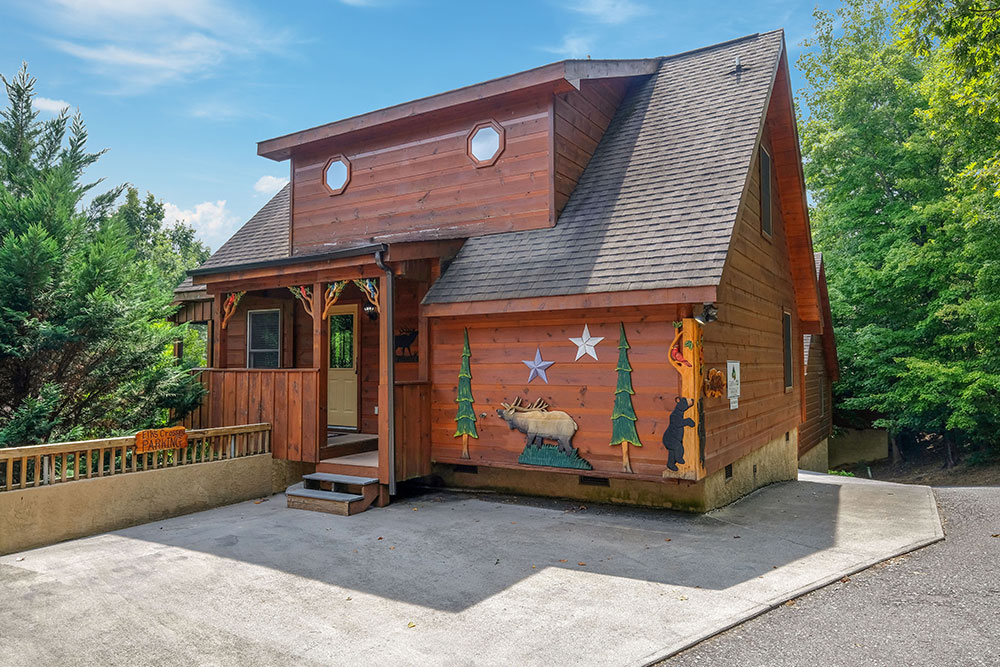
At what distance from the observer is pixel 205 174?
24.5 m

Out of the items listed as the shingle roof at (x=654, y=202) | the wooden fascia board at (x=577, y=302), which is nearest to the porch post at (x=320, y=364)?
the wooden fascia board at (x=577, y=302)

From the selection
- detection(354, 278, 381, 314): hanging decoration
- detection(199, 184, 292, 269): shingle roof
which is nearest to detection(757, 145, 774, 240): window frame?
detection(354, 278, 381, 314): hanging decoration

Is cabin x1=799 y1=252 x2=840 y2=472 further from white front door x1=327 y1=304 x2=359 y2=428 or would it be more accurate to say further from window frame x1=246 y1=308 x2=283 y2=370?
window frame x1=246 y1=308 x2=283 y2=370

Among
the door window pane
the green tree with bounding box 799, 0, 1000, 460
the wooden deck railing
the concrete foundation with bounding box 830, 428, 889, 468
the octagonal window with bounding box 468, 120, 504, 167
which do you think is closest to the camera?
the wooden deck railing

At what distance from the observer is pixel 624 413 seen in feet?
22.2

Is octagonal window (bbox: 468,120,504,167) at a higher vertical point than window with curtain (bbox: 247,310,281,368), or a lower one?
higher

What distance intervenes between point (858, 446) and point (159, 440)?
21.5 meters

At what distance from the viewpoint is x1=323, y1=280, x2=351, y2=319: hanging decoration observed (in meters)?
7.96

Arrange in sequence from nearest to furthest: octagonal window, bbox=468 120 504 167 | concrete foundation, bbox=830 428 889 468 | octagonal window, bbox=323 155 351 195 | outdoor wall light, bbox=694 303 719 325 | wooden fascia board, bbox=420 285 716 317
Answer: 1. wooden fascia board, bbox=420 285 716 317
2. outdoor wall light, bbox=694 303 719 325
3. octagonal window, bbox=468 120 504 167
4. octagonal window, bbox=323 155 351 195
5. concrete foundation, bbox=830 428 889 468

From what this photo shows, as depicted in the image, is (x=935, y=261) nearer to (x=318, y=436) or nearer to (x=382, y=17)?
(x=382, y=17)

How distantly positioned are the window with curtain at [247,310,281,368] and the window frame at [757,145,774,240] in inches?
321

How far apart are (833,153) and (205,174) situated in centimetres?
2272

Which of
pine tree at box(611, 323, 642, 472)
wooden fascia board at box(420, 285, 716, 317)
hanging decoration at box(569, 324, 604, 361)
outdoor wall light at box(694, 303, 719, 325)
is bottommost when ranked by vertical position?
pine tree at box(611, 323, 642, 472)

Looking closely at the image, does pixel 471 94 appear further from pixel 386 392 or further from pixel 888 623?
pixel 888 623
